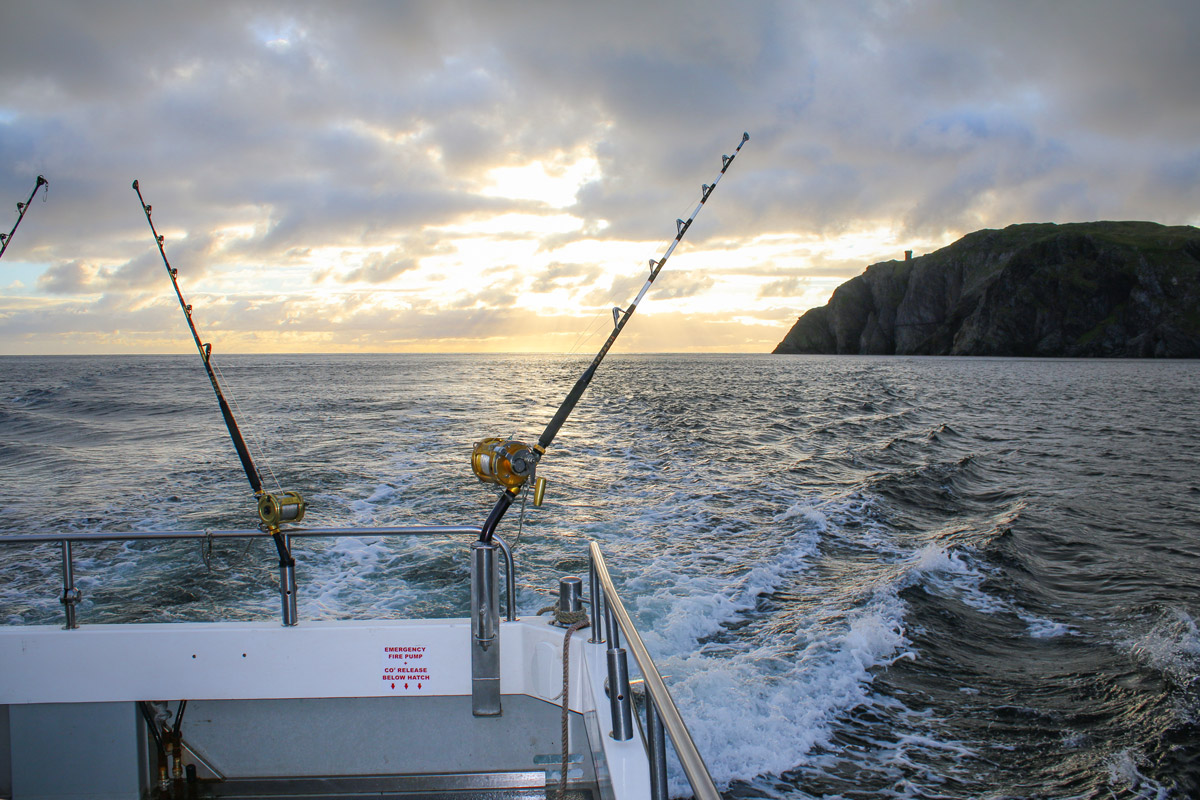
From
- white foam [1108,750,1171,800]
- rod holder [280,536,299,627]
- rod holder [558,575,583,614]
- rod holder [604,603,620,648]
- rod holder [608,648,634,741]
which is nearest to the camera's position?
rod holder [608,648,634,741]

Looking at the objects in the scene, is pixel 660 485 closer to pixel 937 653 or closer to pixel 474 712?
pixel 937 653

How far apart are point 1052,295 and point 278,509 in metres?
143

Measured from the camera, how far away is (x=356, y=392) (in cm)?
4016

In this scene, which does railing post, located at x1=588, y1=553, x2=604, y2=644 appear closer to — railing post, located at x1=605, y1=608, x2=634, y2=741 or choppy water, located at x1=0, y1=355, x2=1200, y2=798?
railing post, located at x1=605, y1=608, x2=634, y2=741

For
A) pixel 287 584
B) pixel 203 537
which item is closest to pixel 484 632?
pixel 287 584

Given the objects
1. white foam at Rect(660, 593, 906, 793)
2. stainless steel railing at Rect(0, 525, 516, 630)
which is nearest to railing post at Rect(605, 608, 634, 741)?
stainless steel railing at Rect(0, 525, 516, 630)

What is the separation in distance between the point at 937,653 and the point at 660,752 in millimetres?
5927

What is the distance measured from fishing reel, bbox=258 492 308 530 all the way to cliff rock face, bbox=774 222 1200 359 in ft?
439

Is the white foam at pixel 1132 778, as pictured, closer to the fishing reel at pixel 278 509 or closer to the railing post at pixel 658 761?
the railing post at pixel 658 761

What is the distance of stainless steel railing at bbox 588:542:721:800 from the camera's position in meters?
1.44

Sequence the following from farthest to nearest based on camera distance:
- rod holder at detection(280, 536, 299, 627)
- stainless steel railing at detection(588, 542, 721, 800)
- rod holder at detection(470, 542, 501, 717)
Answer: rod holder at detection(280, 536, 299, 627), rod holder at detection(470, 542, 501, 717), stainless steel railing at detection(588, 542, 721, 800)

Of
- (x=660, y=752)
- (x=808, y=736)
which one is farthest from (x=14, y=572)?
(x=660, y=752)

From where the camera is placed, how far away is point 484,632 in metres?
3.42

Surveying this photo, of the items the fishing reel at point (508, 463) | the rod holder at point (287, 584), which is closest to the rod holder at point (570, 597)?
the fishing reel at point (508, 463)
